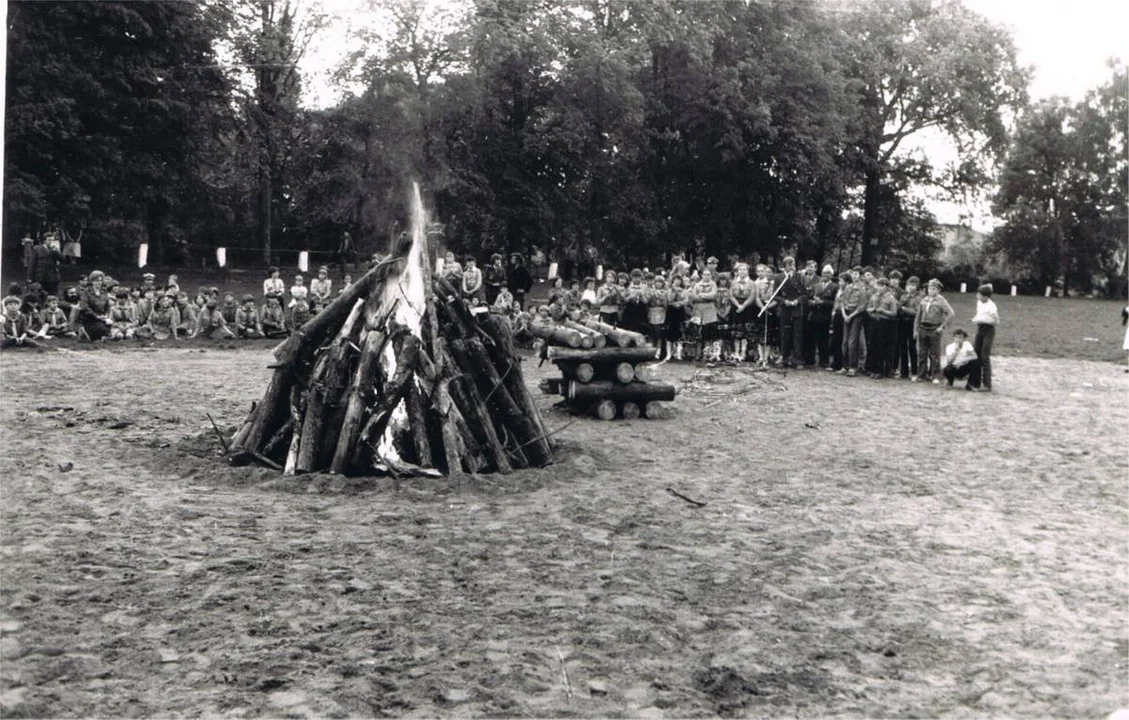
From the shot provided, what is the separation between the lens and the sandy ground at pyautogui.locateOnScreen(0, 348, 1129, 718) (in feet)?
16.2

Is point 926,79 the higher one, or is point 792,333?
point 926,79

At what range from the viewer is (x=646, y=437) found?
493 inches

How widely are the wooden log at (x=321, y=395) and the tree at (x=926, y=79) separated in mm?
41376

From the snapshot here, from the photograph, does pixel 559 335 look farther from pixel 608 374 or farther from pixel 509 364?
pixel 509 364

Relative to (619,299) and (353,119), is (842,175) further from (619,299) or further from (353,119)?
(619,299)

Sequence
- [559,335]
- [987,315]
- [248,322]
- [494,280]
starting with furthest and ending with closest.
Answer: [494,280] < [248,322] < [987,315] < [559,335]

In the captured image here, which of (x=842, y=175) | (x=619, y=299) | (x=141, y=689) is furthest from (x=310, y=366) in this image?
(x=842, y=175)

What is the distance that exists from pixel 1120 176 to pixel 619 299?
173 feet

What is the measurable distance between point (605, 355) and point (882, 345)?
26.5ft

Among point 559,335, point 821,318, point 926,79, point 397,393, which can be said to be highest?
point 926,79

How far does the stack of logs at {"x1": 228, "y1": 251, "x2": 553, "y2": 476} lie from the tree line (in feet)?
58.1

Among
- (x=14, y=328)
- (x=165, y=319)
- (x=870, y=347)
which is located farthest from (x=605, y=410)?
(x=165, y=319)

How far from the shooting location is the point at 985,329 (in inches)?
706

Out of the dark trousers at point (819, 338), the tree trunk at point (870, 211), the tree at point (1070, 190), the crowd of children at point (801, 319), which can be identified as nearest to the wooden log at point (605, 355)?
the crowd of children at point (801, 319)
